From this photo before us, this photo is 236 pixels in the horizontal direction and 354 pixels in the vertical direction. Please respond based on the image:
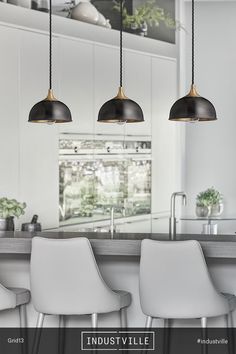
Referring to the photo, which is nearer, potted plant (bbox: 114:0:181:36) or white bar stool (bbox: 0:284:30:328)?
white bar stool (bbox: 0:284:30:328)

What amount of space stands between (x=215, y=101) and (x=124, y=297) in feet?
14.9

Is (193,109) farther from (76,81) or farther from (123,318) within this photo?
(76,81)

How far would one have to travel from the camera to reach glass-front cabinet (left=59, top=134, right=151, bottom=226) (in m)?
6.47

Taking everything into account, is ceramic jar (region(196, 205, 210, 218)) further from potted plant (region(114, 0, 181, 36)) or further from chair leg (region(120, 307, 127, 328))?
chair leg (region(120, 307, 127, 328))

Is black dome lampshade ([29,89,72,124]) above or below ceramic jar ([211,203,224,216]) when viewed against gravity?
above

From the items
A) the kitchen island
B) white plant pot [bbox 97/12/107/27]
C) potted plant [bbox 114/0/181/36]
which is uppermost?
potted plant [bbox 114/0/181/36]

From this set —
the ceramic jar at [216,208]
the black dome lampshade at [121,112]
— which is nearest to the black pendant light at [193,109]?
the black dome lampshade at [121,112]

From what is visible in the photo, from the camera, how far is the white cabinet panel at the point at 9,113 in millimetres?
5816

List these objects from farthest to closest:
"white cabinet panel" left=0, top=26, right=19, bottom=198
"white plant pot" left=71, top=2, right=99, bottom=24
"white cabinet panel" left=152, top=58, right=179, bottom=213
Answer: "white cabinet panel" left=152, top=58, right=179, bottom=213, "white plant pot" left=71, top=2, right=99, bottom=24, "white cabinet panel" left=0, top=26, right=19, bottom=198

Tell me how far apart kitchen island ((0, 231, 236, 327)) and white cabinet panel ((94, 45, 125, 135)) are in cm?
239

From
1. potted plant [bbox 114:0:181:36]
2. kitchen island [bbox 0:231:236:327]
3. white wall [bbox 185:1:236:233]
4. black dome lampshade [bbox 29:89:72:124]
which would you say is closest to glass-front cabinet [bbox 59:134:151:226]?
white wall [bbox 185:1:236:233]

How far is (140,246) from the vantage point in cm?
419

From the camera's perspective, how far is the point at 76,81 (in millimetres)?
6551

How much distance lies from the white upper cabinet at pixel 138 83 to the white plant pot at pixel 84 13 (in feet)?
1.77
